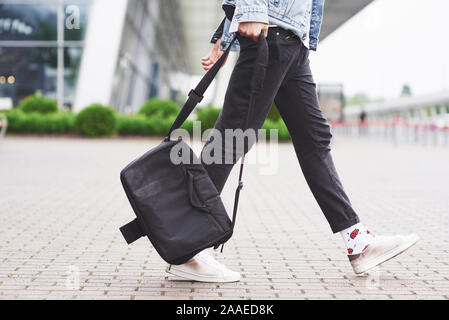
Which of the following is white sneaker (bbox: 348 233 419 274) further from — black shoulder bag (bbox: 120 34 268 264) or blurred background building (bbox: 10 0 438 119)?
blurred background building (bbox: 10 0 438 119)

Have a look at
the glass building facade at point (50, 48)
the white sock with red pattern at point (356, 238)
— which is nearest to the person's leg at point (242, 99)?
the white sock with red pattern at point (356, 238)

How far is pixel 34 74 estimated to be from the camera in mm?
25219

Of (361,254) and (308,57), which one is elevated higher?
(308,57)

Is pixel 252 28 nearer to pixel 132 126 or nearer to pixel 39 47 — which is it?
pixel 132 126

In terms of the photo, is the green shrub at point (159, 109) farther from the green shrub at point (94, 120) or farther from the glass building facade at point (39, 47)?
the glass building facade at point (39, 47)

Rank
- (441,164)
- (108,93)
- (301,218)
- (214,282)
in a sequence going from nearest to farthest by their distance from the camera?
(214,282), (301,218), (441,164), (108,93)

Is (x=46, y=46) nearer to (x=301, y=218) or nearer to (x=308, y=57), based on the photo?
(x=301, y=218)

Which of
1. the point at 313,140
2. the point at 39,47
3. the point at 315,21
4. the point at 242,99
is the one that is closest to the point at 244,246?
the point at 313,140

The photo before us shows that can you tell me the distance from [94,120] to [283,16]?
56.5ft

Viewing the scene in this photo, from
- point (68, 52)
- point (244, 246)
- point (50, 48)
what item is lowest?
point (244, 246)

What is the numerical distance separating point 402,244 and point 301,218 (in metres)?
2.28

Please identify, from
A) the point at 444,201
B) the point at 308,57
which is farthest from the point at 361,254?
the point at 444,201

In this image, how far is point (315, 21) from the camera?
11.4ft

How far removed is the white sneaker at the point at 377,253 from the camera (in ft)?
11.3
